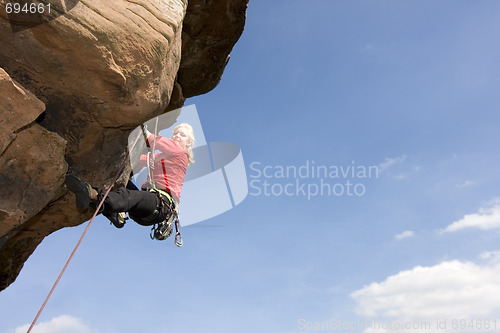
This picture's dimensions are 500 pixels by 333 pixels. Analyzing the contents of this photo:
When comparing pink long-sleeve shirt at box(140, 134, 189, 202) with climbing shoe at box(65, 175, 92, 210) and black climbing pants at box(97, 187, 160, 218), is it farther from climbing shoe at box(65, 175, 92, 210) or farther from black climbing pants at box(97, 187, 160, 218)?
climbing shoe at box(65, 175, 92, 210)

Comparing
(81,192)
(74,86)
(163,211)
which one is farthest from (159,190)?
(74,86)

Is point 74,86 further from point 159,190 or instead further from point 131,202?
point 159,190

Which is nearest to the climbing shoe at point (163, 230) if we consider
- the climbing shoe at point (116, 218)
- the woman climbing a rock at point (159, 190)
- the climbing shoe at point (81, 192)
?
the woman climbing a rock at point (159, 190)

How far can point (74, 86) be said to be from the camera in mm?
4602

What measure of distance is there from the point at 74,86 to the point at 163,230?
2.48m

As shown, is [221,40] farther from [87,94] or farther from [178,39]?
[87,94]

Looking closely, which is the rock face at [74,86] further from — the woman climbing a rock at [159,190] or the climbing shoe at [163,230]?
the climbing shoe at [163,230]

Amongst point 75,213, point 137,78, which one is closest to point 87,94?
point 137,78

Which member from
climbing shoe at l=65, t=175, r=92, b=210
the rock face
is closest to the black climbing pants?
climbing shoe at l=65, t=175, r=92, b=210

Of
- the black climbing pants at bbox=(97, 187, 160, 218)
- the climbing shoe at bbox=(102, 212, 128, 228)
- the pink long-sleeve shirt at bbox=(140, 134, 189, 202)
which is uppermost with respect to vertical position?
the pink long-sleeve shirt at bbox=(140, 134, 189, 202)

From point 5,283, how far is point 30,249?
0.89 m

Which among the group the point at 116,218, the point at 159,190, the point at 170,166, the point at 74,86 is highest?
the point at 74,86

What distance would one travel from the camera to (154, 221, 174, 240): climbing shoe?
6.09 metres

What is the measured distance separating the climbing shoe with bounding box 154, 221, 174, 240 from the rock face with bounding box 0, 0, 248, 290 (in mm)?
1368
